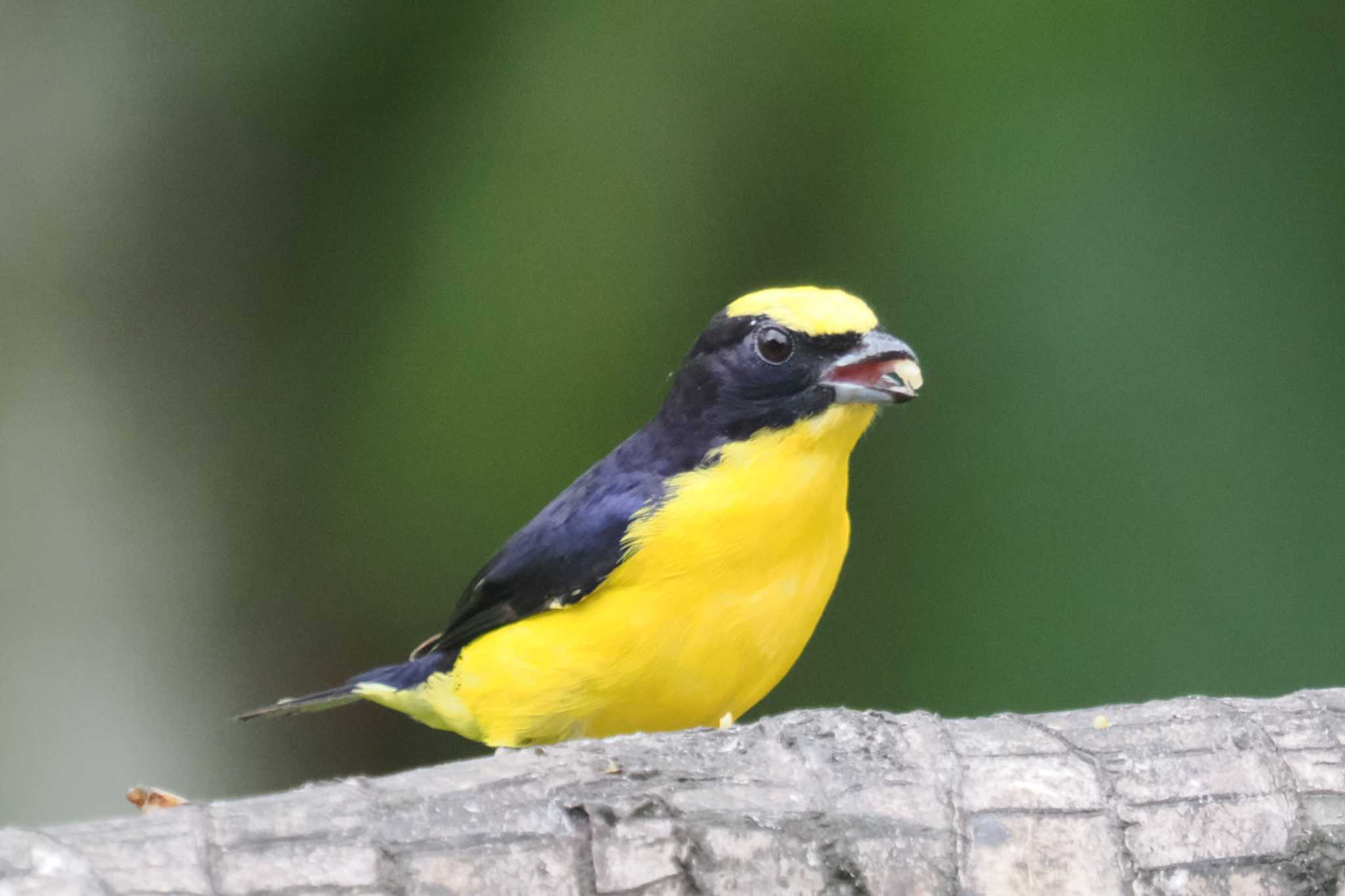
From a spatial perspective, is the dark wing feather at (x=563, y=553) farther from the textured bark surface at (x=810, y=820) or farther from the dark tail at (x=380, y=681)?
the textured bark surface at (x=810, y=820)

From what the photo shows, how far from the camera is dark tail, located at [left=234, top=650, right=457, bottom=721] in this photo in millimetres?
3408

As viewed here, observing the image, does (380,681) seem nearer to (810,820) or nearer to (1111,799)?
(810,820)

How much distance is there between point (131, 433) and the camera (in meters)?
4.96

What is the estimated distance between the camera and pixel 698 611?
2939 mm

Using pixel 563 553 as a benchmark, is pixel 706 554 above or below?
below

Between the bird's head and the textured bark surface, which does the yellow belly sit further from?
the textured bark surface

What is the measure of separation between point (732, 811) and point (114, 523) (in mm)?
3439

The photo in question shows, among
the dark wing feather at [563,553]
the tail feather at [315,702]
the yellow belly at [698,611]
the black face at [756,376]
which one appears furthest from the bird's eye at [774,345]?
the tail feather at [315,702]

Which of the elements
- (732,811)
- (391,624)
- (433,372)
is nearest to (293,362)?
(433,372)

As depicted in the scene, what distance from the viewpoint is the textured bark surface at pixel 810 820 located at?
1.89m

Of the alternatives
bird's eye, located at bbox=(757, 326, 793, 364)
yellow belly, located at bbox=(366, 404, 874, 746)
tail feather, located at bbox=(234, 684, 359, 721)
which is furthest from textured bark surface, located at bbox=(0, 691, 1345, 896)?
tail feather, located at bbox=(234, 684, 359, 721)

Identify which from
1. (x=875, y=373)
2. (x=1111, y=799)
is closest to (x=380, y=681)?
(x=875, y=373)

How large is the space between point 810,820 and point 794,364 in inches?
45.1

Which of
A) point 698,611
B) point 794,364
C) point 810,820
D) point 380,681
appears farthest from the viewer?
point 380,681
